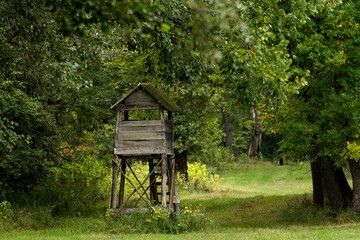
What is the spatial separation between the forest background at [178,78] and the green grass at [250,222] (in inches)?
49.6

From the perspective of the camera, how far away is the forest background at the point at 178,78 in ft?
28.9

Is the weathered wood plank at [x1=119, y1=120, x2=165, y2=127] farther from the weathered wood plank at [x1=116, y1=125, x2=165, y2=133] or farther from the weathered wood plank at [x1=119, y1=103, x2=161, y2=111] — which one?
the weathered wood plank at [x1=119, y1=103, x2=161, y2=111]

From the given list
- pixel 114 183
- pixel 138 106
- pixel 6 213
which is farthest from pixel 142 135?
pixel 6 213

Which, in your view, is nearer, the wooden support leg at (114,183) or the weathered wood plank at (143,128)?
the wooden support leg at (114,183)

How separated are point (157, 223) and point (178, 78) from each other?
20.7 feet

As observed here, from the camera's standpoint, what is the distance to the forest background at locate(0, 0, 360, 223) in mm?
8805

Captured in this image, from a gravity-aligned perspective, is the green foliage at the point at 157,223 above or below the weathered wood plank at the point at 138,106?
below

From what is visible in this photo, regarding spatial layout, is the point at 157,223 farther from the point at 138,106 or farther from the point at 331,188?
the point at 331,188

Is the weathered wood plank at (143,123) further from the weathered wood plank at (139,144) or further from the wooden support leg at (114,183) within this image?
the wooden support leg at (114,183)

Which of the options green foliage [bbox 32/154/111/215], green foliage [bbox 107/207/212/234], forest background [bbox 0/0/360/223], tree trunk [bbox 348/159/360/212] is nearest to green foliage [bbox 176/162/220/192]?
forest background [bbox 0/0/360/223]

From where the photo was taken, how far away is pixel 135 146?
15602 millimetres

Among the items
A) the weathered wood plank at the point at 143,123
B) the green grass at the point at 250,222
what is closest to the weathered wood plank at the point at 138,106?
the weathered wood plank at the point at 143,123

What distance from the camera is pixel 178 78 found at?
10039mm

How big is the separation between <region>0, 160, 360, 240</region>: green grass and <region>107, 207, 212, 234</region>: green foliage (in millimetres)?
467
